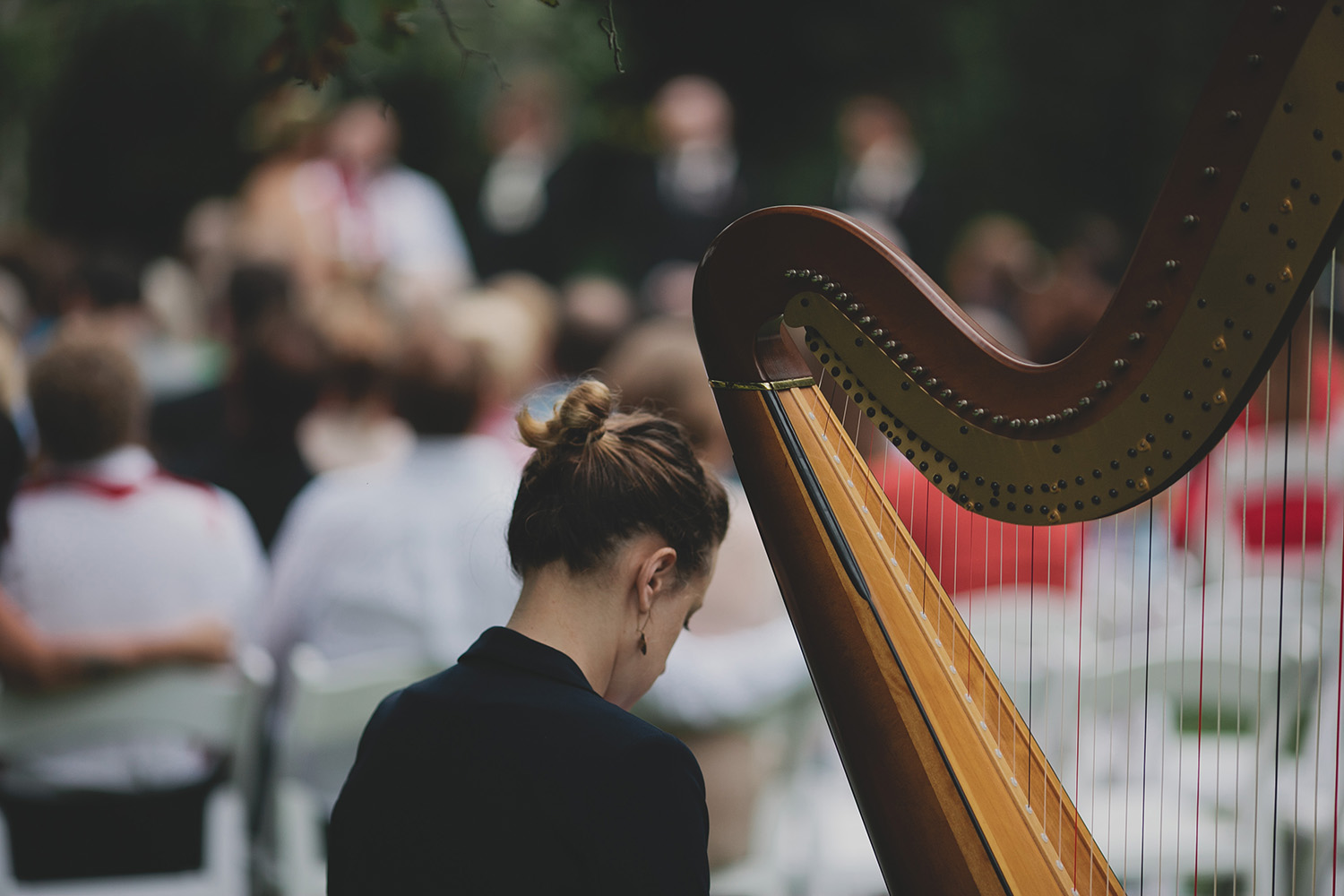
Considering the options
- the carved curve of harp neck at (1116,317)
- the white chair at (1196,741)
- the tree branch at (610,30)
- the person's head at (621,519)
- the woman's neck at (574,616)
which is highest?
the tree branch at (610,30)

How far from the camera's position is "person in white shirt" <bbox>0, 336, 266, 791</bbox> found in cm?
→ 256

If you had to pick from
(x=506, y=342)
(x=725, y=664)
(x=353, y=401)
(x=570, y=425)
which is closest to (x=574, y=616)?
(x=570, y=425)

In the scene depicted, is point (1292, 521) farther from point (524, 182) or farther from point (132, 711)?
point (524, 182)

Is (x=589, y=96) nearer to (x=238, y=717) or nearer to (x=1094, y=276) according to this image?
(x=1094, y=276)

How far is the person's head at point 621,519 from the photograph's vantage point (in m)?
1.30

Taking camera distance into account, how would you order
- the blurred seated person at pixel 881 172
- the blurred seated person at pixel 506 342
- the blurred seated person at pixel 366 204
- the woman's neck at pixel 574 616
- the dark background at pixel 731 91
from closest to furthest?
1. the woman's neck at pixel 574 616
2. the blurred seated person at pixel 506 342
3. the blurred seated person at pixel 366 204
4. the blurred seated person at pixel 881 172
5. the dark background at pixel 731 91

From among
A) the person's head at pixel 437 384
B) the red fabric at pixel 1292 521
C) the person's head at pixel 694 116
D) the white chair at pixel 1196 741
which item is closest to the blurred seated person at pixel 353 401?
the person's head at pixel 437 384

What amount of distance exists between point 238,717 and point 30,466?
3.57 ft

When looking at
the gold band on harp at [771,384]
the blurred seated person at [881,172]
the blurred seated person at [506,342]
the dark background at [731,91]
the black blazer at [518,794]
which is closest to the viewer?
the black blazer at [518,794]

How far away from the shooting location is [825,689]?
4.76ft

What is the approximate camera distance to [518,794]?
1156mm

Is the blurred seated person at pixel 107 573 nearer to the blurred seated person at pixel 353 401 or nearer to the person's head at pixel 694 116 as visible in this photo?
the blurred seated person at pixel 353 401

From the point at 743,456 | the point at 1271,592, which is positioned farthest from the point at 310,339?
the point at 1271,592

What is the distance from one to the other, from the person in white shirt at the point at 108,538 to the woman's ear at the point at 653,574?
5.03 ft
